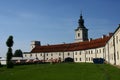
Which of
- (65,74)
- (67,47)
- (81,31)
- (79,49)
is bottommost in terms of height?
(65,74)

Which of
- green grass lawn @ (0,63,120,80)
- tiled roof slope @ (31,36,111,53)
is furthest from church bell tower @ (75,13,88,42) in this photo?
green grass lawn @ (0,63,120,80)

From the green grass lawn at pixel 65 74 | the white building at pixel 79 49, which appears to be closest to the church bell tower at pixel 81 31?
the white building at pixel 79 49

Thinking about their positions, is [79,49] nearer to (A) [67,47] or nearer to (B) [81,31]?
(A) [67,47]

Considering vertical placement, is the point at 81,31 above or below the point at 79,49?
above

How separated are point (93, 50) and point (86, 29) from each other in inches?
1734

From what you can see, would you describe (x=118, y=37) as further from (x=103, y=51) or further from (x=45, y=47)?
(x=45, y=47)

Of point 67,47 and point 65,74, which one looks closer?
point 65,74

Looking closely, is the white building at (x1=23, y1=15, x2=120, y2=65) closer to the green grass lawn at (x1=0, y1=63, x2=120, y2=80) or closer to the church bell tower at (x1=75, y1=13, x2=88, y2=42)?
the church bell tower at (x1=75, y1=13, x2=88, y2=42)

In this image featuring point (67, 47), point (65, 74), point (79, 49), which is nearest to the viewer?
point (65, 74)

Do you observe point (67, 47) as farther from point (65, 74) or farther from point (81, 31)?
point (65, 74)


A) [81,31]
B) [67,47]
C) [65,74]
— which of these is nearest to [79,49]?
[67,47]

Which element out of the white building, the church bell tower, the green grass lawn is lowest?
the green grass lawn

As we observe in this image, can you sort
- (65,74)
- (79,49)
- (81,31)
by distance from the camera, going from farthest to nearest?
(81,31) → (79,49) → (65,74)

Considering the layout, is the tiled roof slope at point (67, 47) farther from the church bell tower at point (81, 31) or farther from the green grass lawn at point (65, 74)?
the green grass lawn at point (65, 74)
